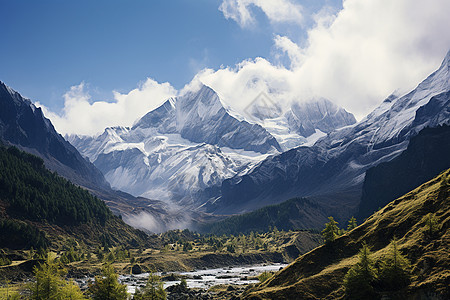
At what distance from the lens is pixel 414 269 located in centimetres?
6359

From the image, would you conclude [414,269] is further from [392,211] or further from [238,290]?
[238,290]

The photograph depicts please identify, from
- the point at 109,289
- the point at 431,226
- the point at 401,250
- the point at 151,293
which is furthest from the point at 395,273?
the point at 109,289

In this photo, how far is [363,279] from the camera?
64.7 metres

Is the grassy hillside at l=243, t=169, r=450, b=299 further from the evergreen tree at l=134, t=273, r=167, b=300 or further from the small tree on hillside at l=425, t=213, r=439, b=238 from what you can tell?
the evergreen tree at l=134, t=273, r=167, b=300

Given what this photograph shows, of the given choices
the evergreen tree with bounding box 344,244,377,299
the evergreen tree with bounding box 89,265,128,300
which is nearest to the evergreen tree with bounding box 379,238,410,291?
the evergreen tree with bounding box 344,244,377,299

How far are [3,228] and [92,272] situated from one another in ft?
189

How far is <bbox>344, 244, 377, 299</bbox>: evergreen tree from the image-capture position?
63875 mm

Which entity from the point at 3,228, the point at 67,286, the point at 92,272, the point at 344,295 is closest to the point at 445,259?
the point at 344,295

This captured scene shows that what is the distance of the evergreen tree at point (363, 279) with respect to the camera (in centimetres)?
6388

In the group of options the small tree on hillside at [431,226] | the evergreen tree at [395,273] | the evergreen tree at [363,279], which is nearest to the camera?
the evergreen tree at [395,273]

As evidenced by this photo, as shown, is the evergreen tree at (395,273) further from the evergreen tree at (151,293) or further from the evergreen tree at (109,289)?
the evergreen tree at (109,289)

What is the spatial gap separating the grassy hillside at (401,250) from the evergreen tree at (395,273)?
4.30ft

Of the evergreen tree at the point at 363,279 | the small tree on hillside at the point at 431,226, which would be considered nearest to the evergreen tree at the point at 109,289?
the evergreen tree at the point at 363,279

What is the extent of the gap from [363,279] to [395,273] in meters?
5.07
